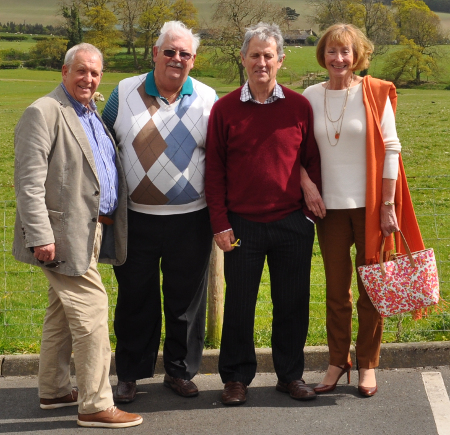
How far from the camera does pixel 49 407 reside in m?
4.17

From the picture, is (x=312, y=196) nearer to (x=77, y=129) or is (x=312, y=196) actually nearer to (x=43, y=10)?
(x=77, y=129)

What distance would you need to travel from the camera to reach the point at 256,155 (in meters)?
3.98

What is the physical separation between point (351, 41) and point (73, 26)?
3031 inches

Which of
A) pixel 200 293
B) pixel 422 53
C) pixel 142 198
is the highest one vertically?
pixel 422 53

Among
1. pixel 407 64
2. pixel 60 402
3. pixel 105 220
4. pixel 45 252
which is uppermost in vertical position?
pixel 407 64

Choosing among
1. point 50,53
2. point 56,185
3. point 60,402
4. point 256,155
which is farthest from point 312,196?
point 50,53

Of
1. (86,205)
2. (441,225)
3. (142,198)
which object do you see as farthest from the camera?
(441,225)

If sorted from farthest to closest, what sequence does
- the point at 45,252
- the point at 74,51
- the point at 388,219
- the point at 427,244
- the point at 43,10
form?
1. the point at 43,10
2. the point at 427,244
3. the point at 388,219
4. the point at 74,51
5. the point at 45,252

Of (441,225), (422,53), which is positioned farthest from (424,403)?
(422,53)

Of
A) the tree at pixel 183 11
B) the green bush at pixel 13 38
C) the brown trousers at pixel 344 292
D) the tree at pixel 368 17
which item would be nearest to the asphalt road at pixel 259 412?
the brown trousers at pixel 344 292

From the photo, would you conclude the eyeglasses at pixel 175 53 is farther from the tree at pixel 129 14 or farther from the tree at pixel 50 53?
the tree at pixel 50 53

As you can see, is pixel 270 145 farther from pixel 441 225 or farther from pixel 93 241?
pixel 441 225

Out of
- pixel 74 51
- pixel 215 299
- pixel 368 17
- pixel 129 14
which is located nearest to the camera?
pixel 74 51

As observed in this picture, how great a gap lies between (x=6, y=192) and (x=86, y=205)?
1105 cm
